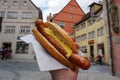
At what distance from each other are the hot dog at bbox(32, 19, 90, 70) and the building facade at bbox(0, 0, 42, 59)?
23200 millimetres

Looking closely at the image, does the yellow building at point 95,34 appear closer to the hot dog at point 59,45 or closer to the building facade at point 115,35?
the building facade at point 115,35

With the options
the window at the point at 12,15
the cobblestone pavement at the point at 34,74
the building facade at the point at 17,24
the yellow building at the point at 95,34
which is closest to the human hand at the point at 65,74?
the cobblestone pavement at the point at 34,74

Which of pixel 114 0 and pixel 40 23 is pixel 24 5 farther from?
pixel 40 23

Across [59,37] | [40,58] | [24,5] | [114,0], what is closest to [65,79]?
[40,58]

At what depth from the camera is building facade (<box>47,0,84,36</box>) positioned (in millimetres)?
33062

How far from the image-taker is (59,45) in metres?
1.99

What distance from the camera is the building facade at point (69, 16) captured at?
33062 mm

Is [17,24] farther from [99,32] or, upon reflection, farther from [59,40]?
[59,40]

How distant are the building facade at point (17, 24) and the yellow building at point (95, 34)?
808 centimetres

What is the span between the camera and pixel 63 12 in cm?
3359

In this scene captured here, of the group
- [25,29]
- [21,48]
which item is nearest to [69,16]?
[25,29]

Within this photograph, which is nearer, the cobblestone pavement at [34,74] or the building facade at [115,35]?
the cobblestone pavement at [34,74]

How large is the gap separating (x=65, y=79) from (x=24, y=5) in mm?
26796

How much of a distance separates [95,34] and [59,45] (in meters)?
22.0
